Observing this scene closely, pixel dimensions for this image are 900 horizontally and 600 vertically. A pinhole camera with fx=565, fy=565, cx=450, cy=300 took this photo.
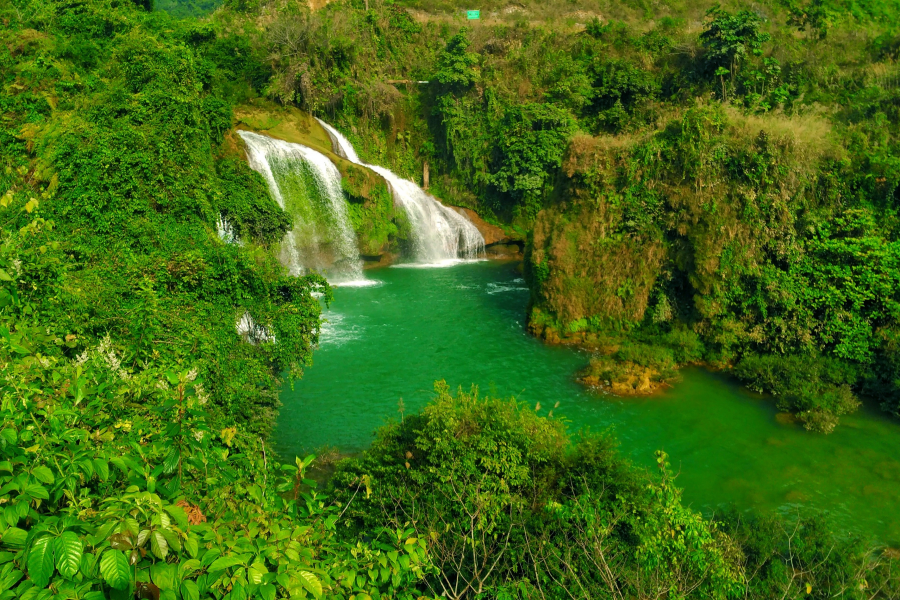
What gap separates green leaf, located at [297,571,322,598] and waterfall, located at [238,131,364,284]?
20.3 m

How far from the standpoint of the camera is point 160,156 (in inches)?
473

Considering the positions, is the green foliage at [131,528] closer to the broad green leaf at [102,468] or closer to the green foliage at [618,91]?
the broad green leaf at [102,468]

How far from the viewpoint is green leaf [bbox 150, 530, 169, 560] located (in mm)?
1983

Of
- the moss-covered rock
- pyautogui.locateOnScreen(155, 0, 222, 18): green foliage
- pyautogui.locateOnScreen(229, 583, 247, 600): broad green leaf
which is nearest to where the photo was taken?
pyautogui.locateOnScreen(229, 583, 247, 600): broad green leaf

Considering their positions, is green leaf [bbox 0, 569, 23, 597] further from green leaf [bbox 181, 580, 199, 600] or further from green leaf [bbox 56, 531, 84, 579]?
green leaf [bbox 181, 580, 199, 600]

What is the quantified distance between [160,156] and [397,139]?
71.7 feet

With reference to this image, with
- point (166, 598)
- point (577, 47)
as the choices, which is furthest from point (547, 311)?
point (577, 47)

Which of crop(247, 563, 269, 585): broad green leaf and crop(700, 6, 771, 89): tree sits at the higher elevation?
crop(700, 6, 771, 89): tree

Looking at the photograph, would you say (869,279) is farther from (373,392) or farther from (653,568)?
(373,392)

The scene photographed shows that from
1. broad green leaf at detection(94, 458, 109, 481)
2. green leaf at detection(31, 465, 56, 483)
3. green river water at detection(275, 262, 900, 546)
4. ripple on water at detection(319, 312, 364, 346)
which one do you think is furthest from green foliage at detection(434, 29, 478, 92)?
green leaf at detection(31, 465, 56, 483)

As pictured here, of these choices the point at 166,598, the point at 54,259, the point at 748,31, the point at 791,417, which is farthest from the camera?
the point at 748,31

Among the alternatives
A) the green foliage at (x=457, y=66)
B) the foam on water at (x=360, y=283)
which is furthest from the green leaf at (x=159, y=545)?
the green foliage at (x=457, y=66)

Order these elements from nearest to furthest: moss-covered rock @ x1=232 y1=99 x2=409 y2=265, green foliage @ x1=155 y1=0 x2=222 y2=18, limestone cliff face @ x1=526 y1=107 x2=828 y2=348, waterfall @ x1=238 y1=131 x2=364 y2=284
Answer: limestone cliff face @ x1=526 y1=107 x2=828 y2=348, waterfall @ x1=238 y1=131 x2=364 y2=284, moss-covered rock @ x1=232 y1=99 x2=409 y2=265, green foliage @ x1=155 y1=0 x2=222 y2=18

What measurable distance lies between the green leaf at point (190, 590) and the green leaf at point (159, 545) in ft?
0.42
